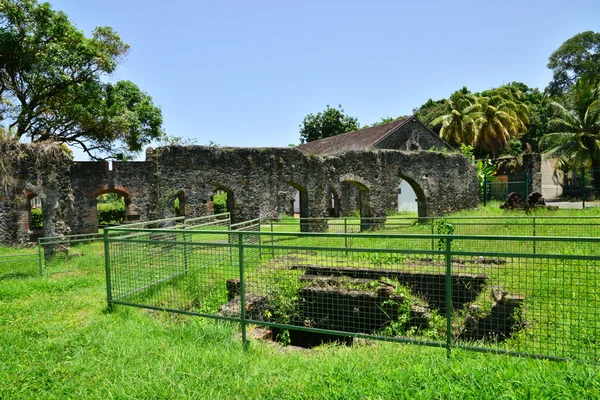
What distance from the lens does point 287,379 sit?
Result: 10.3 ft

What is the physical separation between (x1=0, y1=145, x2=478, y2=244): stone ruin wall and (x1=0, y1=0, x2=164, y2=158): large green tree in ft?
10.7

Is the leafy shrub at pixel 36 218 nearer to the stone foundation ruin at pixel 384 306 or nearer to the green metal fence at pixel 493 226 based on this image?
the green metal fence at pixel 493 226

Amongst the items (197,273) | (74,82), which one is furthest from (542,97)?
(197,273)

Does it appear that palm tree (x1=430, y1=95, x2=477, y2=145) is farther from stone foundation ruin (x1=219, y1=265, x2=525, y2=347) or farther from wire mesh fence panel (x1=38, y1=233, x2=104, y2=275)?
wire mesh fence panel (x1=38, y1=233, x2=104, y2=275)

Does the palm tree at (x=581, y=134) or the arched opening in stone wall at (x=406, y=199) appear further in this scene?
the arched opening in stone wall at (x=406, y=199)

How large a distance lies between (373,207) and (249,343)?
42.0 feet

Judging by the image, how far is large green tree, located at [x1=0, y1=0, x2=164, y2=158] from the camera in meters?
16.1

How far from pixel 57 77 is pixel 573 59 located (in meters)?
49.1

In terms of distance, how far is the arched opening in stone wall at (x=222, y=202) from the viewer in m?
14.1

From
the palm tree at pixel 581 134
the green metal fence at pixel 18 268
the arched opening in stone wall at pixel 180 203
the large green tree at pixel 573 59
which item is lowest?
the green metal fence at pixel 18 268

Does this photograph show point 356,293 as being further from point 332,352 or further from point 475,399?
point 475,399

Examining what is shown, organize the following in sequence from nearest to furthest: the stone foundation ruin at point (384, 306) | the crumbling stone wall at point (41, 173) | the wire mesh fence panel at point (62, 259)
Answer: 1. the stone foundation ruin at point (384, 306)
2. the wire mesh fence panel at point (62, 259)
3. the crumbling stone wall at point (41, 173)

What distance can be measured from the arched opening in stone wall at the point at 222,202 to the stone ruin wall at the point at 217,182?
0.25ft

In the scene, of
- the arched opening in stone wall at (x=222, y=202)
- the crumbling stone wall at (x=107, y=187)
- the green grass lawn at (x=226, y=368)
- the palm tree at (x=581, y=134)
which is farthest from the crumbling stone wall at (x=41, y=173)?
the palm tree at (x=581, y=134)
